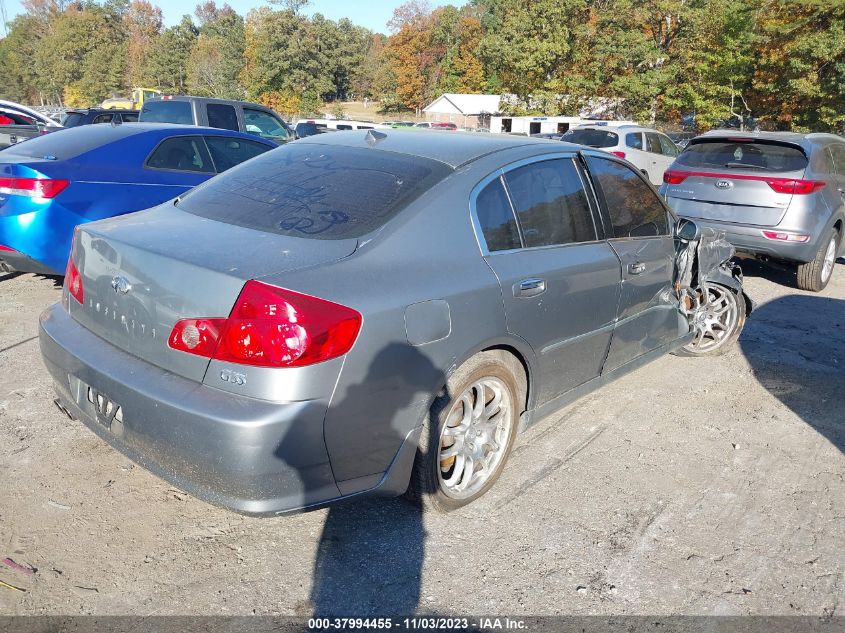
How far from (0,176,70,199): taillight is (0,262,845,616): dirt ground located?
1.78 metres

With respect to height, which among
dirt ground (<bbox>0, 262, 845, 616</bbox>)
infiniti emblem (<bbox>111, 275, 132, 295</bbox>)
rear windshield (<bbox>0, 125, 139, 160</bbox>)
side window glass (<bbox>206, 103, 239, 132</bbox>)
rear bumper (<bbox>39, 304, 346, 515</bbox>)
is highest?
side window glass (<bbox>206, 103, 239, 132</bbox>)

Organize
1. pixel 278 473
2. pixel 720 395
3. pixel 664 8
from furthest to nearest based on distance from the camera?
pixel 664 8, pixel 720 395, pixel 278 473

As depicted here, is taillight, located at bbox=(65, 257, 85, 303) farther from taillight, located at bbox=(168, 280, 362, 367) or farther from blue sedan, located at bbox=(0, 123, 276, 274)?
blue sedan, located at bbox=(0, 123, 276, 274)

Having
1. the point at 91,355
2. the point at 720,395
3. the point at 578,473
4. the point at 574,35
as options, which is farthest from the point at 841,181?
the point at 574,35

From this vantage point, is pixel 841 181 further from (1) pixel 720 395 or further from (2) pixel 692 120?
(2) pixel 692 120

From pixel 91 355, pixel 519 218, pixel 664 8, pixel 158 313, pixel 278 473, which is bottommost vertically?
pixel 278 473

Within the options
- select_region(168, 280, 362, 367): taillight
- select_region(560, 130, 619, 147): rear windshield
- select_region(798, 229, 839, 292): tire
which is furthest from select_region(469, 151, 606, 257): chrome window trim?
select_region(560, 130, 619, 147): rear windshield

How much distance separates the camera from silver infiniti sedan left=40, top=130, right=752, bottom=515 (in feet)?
7.85

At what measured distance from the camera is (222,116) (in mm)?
11461

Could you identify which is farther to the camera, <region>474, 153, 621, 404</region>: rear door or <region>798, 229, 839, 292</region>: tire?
<region>798, 229, 839, 292</region>: tire

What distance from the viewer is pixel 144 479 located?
3.32 meters

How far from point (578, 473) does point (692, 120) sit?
44.1 m

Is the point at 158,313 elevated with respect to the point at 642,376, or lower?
elevated

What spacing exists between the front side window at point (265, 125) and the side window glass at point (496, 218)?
9.51m
